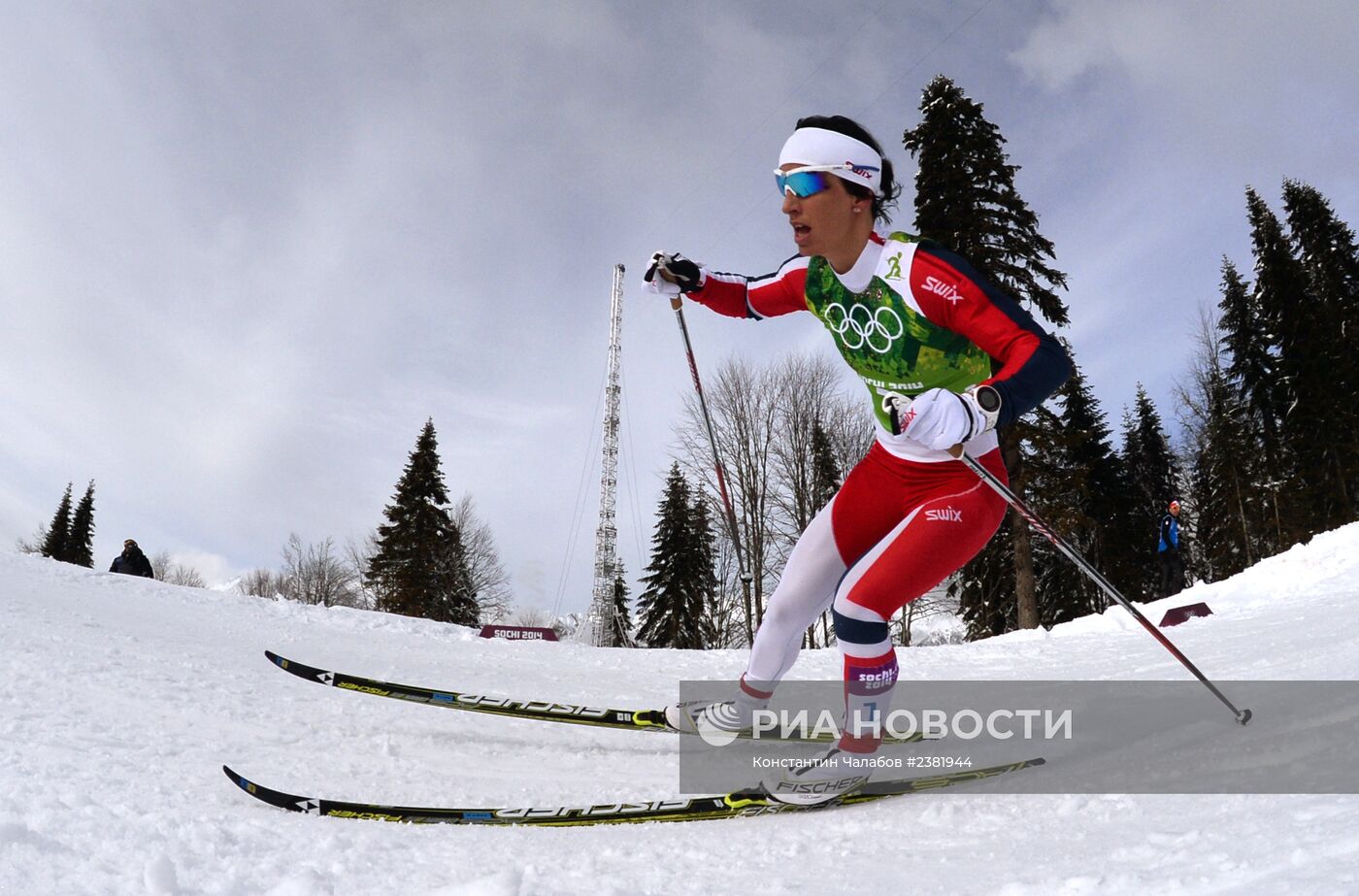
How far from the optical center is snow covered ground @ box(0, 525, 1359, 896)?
168 cm

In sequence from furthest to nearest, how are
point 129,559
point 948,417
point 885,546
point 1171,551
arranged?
point 1171,551 → point 129,559 → point 885,546 → point 948,417

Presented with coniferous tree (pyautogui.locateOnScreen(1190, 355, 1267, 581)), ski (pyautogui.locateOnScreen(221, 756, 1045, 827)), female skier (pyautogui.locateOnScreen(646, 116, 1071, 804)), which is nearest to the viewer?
ski (pyautogui.locateOnScreen(221, 756, 1045, 827))

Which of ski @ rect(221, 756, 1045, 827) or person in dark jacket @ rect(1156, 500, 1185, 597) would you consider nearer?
ski @ rect(221, 756, 1045, 827)

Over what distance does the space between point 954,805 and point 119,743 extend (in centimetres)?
300

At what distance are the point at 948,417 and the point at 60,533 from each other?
62326 mm

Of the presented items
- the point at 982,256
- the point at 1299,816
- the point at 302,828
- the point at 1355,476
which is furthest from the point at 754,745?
the point at 1355,476

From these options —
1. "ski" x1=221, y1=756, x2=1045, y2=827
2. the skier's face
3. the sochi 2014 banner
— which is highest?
the skier's face

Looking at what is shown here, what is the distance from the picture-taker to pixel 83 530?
4844cm

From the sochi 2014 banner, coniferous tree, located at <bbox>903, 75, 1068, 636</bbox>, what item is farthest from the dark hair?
coniferous tree, located at <bbox>903, 75, 1068, 636</bbox>

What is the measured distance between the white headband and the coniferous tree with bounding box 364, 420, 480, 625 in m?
31.3

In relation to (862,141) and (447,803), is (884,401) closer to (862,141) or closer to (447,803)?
(862,141)

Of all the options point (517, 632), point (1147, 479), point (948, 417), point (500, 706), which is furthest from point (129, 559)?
point (1147, 479)

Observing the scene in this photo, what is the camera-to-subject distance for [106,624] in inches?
193

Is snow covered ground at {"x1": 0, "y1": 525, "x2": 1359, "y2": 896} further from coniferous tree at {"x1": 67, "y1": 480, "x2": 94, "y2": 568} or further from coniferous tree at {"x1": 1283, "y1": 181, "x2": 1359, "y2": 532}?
coniferous tree at {"x1": 67, "y1": 480, "x2": 94, "y2": 568}
